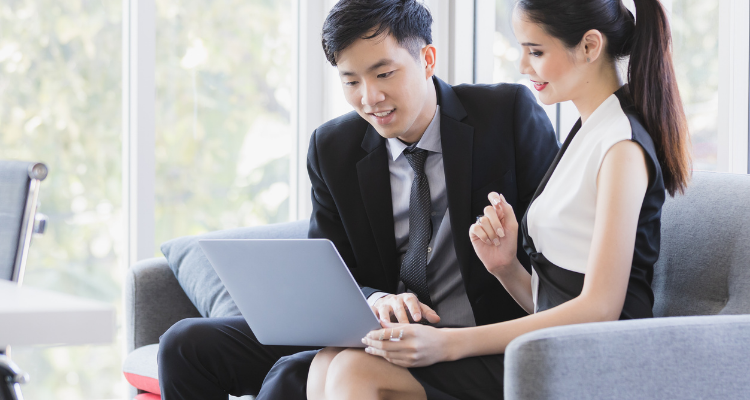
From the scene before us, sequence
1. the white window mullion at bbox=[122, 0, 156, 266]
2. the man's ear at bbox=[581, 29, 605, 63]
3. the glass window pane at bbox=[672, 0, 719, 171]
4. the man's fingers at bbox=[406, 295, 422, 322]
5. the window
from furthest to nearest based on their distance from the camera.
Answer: the white window mullion at bbox=[122, 0, 156, 266] → the window → the glass window pane at bbox=[672, 0, 719, 171] → the man's fingers at bbox=[406, 295, 422, 322] → the man's ear at bbox=[581, 29, 605, 63]

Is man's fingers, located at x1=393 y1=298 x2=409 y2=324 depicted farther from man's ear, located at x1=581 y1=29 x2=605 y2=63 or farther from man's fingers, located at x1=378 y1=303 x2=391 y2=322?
man's ear, located at x1=581 y1=29 x2=605 y2=63

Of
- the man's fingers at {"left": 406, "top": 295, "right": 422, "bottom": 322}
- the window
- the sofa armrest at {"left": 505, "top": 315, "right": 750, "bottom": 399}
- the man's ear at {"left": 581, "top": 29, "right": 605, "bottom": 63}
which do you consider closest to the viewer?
the sofa armrest at {"left": 505, "top": 315, "right": 750, "bottom": 399}

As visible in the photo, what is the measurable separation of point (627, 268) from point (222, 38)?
2077 mm

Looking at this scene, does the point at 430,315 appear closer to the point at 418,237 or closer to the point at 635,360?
the point at 418,237

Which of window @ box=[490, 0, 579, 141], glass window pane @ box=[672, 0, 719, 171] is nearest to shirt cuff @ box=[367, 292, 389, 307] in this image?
glass window pane @ box=[672, 0, 719, 171]

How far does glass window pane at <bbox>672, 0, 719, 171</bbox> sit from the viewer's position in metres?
1.67

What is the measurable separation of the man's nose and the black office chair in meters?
0.68

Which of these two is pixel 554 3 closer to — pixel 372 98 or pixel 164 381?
pixel 372 98

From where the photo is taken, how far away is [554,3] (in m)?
1.19

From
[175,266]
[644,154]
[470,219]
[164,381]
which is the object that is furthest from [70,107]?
[644,154]

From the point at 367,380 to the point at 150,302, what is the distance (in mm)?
996

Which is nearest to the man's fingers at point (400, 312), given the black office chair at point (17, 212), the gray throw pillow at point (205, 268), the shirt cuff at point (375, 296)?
the shirt cuff at point (375, 296)

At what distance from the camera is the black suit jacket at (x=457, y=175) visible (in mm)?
1497

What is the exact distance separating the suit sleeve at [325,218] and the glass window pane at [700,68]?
0.85 meters
